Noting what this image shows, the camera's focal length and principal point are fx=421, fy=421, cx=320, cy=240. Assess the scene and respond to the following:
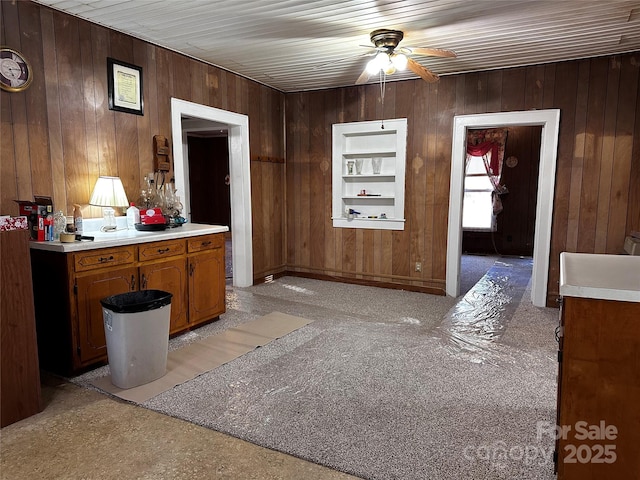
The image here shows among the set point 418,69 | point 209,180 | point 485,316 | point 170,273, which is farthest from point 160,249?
point 209,180

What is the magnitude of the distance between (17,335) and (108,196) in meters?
1.34

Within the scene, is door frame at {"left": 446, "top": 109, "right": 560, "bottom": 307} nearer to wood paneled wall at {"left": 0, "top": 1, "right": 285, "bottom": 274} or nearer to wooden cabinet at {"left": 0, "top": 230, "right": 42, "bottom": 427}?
wood paneled wall at {"left": 0, "top": 1, "right": 285, "bottom": 274}

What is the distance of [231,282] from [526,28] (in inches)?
165

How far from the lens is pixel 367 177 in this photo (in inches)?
217

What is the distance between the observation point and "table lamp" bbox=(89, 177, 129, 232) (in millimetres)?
3277

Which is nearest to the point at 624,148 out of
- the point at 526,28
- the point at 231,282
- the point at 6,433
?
the point at 526,28

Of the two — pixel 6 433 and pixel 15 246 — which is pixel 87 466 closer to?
pixel 6 433

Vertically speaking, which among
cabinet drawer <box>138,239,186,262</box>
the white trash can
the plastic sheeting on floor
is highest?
cabinet drawer <box>138,239,186,262</box>

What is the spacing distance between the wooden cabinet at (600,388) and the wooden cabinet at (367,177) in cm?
373

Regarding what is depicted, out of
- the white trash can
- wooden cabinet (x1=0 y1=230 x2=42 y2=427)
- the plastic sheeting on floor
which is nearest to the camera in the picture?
wooden cabinet (x1=0 y1=230 x2=42 y2=427)

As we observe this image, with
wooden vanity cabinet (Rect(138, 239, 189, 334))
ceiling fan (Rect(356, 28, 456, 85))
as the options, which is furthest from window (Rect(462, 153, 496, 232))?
wooden vanity cabinet (Rect(138, 239, 189, 334))

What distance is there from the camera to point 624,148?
412 cm

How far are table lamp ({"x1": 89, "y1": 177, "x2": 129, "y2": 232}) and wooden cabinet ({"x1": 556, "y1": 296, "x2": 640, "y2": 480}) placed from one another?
3112 mm

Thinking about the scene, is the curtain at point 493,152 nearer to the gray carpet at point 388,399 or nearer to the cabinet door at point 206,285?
the gray carpet at point 388,399
